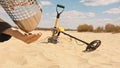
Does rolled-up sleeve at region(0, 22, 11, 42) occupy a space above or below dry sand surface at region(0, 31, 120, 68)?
above

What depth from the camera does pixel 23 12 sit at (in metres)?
3.56

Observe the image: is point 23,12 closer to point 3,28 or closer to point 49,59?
point 3,28

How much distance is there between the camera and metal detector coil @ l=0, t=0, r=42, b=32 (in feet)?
11.4

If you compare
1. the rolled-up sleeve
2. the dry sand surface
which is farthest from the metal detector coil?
the dry sand surface

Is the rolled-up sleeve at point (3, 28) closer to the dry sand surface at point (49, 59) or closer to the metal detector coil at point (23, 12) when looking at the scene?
the metal detector coil at point (23, 12)

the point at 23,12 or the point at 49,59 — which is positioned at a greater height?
the point at 23,12

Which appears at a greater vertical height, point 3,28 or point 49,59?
point 3,28

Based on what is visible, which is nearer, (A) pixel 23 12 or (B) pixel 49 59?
(A) pixel 23 12

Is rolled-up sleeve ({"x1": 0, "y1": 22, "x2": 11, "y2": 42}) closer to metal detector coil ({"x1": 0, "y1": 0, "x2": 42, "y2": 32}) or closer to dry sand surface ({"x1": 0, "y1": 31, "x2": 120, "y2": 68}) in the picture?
metal detector coil ({"x1": 0, "y1": 0, "x2": 42, "y2": 32})

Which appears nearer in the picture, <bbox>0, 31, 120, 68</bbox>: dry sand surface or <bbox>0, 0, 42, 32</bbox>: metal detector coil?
<bbox>0, 0, 42, 32</bbox>: metal detector coil

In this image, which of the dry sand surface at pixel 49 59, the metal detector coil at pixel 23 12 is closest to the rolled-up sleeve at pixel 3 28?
the metal detector coil at pixel 23 12

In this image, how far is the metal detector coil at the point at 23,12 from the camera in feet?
11.4

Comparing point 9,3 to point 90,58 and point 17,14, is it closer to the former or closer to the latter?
point 17,14

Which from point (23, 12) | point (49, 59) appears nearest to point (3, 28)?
point (23, 12)
